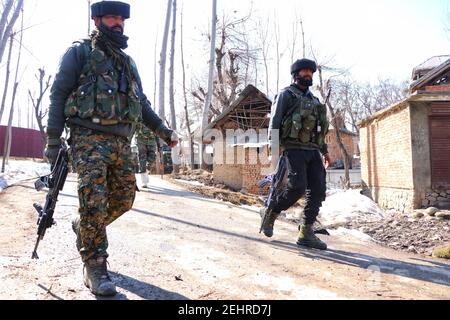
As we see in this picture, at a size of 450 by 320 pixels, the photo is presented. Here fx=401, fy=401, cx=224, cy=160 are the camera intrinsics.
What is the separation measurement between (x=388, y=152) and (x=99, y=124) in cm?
1064

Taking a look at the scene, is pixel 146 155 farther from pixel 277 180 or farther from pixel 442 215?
pixel 442 215

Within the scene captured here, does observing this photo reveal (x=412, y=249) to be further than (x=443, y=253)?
Yes

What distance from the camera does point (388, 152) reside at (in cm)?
1170

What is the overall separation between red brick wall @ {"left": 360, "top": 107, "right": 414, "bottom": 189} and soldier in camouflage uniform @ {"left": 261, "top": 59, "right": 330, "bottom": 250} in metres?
7.08

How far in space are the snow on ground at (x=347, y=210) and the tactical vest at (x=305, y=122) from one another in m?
5.39

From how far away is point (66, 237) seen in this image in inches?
160

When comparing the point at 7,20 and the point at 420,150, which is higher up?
the point at 7,20

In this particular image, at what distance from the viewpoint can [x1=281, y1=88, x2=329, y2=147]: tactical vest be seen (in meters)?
4.03

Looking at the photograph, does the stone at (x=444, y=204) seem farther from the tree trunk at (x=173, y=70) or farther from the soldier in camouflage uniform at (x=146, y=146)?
the tree trunk at (x=173, y=70)

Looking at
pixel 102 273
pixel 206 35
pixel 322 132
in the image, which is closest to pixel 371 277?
pixel 322 132

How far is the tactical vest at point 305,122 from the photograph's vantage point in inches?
159

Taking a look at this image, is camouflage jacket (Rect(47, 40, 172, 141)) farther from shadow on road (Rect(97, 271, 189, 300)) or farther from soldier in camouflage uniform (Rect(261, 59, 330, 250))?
soldier in camouflage uniform (Rect(261, 59, 330, 250))

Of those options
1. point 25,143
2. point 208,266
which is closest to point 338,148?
point 25,143
